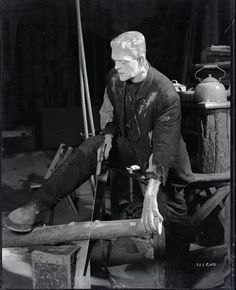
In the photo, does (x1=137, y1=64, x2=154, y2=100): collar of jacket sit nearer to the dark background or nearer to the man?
the man

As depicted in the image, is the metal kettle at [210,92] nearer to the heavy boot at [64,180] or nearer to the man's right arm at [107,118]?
the man's right arm at [107,118]

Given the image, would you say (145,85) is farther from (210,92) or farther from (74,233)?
(74,233)

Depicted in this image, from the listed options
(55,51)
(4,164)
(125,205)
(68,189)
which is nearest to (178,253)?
(125,205)

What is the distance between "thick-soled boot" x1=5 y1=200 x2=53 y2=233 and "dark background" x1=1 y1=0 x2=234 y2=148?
51 centimetres

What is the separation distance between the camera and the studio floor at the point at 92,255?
316cm

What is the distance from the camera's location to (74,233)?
124 inches

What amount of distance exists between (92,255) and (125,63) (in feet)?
4.25

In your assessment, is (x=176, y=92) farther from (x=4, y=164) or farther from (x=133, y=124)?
(x=4, y=164)

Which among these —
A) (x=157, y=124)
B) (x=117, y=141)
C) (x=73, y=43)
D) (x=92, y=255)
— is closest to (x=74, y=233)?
(x=92, y=255)

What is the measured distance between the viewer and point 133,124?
3.17 meters

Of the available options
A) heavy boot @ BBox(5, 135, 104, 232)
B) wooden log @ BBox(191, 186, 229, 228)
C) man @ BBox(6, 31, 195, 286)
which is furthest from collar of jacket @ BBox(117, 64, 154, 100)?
wooden log @ BBox(191, 186, 229, 228)

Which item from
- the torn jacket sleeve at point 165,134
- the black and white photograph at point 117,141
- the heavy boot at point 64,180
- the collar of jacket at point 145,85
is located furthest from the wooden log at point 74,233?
the collar of jacket at point 145,85

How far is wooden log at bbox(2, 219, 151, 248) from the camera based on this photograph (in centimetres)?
312

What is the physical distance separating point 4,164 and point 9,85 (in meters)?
0.54
